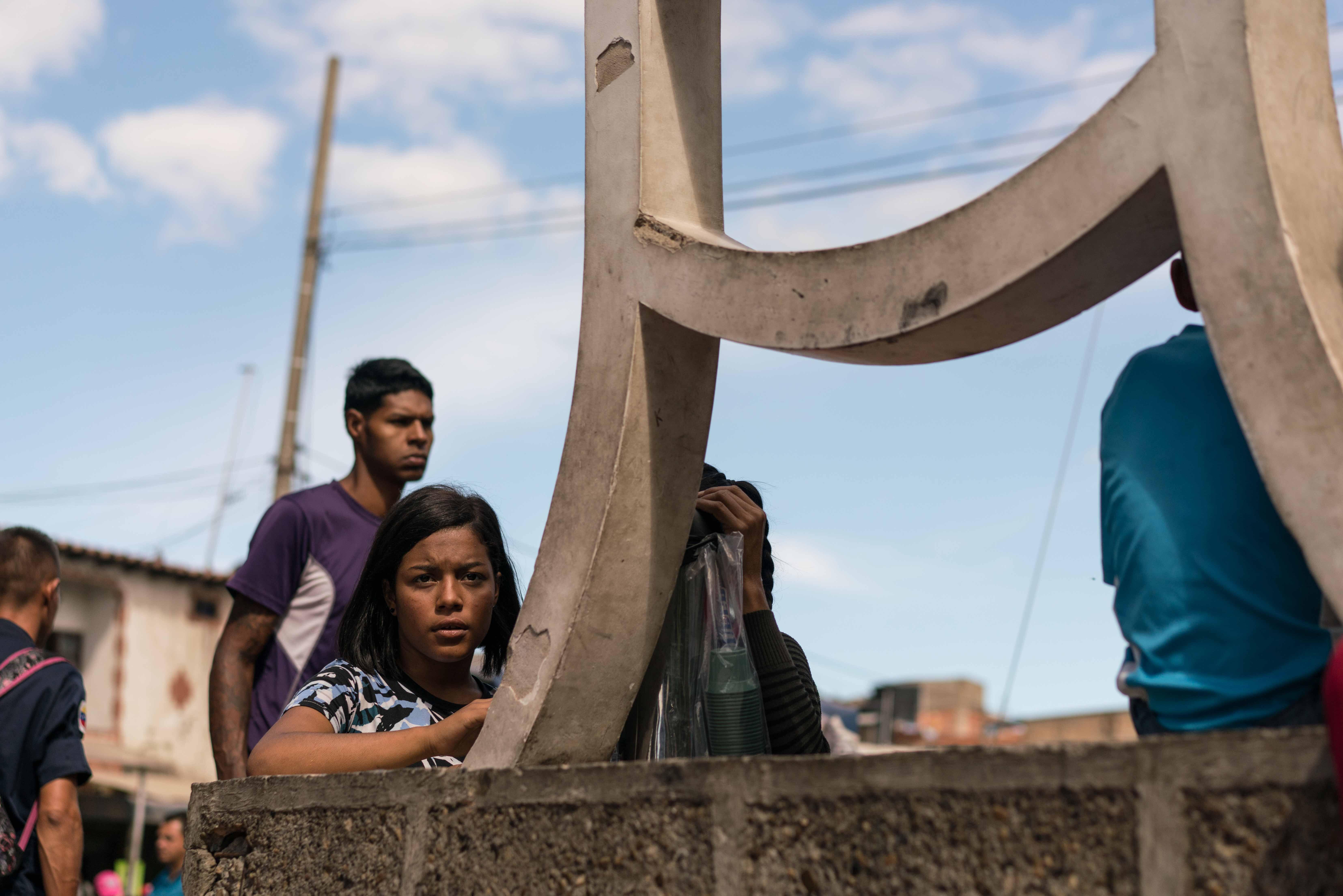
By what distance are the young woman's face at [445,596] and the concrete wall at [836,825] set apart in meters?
0.48

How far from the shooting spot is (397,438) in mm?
3633

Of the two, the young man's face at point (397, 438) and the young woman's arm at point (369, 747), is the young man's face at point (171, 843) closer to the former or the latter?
the young man's face at point (397, 438)

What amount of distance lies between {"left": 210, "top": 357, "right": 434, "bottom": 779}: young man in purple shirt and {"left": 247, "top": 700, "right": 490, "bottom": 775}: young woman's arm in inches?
35.2

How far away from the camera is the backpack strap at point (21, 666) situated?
3.10m

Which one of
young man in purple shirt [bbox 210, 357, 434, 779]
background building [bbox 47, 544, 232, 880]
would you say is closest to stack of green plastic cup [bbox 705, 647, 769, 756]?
young man in purple shirt [bbox 210, 357, 434, 779]

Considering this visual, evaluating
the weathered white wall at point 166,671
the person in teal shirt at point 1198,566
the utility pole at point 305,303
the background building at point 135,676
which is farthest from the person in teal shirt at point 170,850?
the weathered white wall at point 166,671

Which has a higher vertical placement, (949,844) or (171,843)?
(949,844)

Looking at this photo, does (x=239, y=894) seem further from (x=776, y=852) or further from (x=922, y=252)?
(x=922, y=252)

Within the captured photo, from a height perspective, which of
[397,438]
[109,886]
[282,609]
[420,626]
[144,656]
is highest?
[144,656]

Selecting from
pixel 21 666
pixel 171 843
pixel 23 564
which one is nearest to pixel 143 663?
pixel 171 843

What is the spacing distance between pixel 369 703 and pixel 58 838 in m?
1.11

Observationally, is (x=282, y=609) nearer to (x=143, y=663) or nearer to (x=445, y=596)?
(x=445, y=596)

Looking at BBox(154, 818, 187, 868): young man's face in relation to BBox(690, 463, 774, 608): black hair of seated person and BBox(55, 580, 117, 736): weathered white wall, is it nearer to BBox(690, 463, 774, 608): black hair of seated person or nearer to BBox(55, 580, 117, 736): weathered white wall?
BBox(690, 463, 774, 608): black hair of seated person

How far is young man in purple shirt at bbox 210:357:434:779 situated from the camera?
316cm
